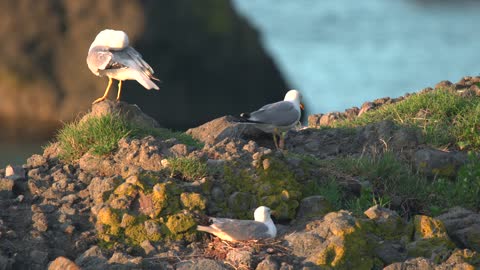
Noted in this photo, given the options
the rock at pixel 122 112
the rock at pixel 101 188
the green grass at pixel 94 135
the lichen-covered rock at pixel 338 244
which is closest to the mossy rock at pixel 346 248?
the lichen-covered rock at pixel 338 244

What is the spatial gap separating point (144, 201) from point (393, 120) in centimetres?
405

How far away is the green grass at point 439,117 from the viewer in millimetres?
10305

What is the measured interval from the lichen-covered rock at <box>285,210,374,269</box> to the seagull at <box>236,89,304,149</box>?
8.29 feet

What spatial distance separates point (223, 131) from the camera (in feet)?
33.9

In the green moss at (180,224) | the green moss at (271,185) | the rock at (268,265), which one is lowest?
the rock at (268,265)

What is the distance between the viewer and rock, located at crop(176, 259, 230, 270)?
23.4 ft

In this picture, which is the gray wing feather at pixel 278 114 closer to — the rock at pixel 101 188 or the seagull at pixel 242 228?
the rock at pixel 101 188

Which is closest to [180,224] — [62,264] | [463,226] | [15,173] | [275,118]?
[62,264]

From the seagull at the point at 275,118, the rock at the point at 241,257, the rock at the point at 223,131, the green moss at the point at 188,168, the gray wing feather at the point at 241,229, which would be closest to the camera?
the rock at the point at 241,257

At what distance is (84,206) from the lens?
811 centimetres

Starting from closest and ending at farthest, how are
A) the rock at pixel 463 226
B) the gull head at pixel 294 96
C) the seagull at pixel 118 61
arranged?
the rock at pixel 463 226
the seagull at pixel 118 61
the gull head at pixel 294 96

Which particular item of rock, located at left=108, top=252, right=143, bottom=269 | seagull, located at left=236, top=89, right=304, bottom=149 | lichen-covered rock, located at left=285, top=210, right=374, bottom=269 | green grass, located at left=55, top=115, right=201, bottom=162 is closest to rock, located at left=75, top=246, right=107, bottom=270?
rock, located at left=108, top=252, right=143, bottom=269

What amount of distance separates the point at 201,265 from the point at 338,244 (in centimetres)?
98

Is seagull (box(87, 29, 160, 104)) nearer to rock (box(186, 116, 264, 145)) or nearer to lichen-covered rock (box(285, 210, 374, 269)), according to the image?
rock (box(186, 116, 264, 145))
